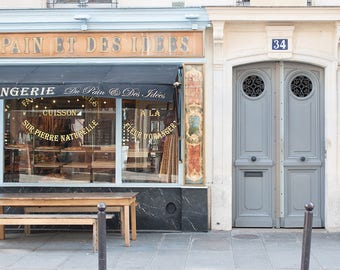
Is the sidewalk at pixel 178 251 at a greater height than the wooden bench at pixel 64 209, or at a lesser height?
lesser

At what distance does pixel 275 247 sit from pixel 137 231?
252 cm

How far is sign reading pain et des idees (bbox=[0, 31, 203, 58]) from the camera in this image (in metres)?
9.77

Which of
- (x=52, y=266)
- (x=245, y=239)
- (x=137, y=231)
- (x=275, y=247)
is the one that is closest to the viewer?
(x=52, y=266)

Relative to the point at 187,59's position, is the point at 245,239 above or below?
below

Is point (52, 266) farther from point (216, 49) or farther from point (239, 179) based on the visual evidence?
point (216, 49)

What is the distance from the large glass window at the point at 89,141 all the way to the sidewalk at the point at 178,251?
109cm

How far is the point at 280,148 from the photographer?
9977 mm

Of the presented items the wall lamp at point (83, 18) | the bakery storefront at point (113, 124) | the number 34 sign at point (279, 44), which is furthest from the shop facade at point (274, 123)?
the wall lamp at point (83, 18)

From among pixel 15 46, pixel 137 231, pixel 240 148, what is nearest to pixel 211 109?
pixel 240 148

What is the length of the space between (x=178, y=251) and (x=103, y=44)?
12.7ft

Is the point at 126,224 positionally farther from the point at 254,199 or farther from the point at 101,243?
the point at 254,199

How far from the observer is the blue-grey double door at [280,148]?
9992mm

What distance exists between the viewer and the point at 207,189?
977 cm

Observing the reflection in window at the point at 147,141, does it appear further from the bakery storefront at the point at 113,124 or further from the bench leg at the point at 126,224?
the bench leg at the point at 126,224
